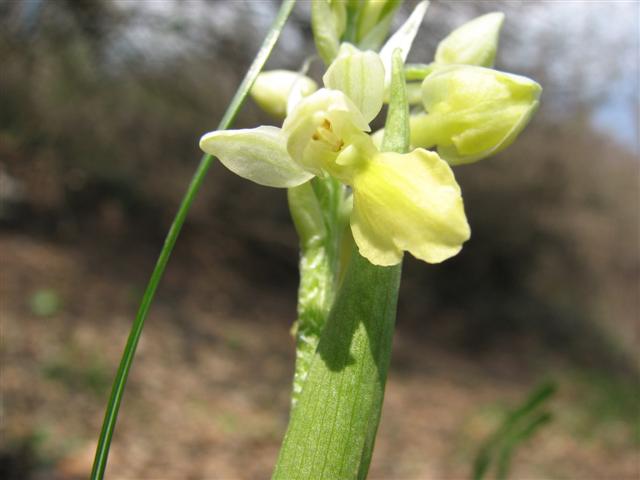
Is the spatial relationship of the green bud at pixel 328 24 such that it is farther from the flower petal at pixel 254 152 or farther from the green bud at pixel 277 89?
the flower petal at pixel 254 152

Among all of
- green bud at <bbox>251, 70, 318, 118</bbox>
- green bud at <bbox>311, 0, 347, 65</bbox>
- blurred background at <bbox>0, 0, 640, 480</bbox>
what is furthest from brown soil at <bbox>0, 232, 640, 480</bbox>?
green bud at <bbox>311, 0, 347, 65</bbox>

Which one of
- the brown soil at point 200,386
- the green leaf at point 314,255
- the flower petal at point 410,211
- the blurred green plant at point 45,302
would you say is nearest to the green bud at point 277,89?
the green leaf at point 314,255

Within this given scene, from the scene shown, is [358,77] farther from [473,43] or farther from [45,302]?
[45,302]

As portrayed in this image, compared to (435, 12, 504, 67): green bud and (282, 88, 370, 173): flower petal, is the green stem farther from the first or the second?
(435, 12, 504, 67): green bud

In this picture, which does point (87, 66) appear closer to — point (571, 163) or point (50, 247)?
point (50, 247)

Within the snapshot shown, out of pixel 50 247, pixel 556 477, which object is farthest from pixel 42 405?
pixel 556 477
